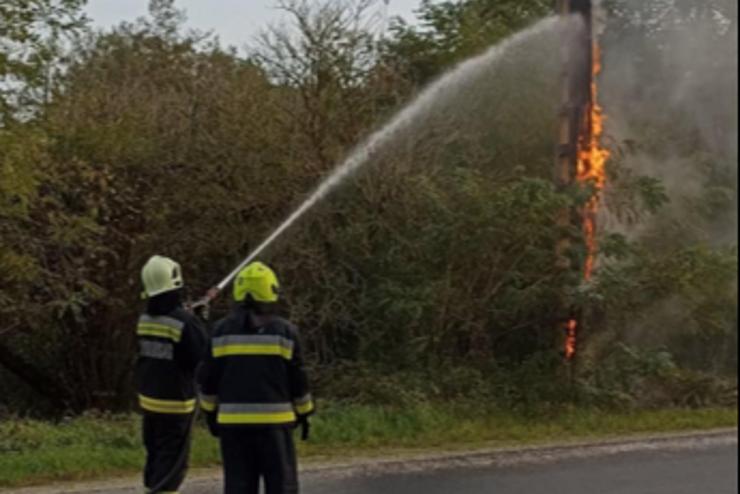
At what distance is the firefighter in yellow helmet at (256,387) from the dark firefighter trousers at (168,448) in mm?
793

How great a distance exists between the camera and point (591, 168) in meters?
11.7

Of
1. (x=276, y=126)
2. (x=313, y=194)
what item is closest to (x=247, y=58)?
(x=276, y=126)

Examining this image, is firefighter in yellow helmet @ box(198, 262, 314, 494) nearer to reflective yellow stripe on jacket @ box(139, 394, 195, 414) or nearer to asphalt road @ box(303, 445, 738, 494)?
reflective yellow stripe on jacket @ box(139, 394, 195, 414)

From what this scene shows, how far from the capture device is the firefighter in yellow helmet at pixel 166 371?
645 cm

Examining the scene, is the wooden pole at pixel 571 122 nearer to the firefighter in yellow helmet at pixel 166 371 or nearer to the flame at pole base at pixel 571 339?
the flame at pole base at pixel 571 339

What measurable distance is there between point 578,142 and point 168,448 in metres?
6.59

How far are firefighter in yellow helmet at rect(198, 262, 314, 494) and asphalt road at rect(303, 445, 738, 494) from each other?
2.24m

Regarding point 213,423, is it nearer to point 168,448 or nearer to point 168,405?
point 168,405

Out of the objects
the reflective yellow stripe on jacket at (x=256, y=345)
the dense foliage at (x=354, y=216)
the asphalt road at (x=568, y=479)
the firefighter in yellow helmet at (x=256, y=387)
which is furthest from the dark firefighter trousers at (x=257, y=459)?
the dense foliage at (x=354, y=216)

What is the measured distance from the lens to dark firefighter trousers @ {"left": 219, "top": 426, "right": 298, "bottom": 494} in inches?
228

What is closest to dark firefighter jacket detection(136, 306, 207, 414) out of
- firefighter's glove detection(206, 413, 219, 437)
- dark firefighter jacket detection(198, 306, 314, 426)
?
firefighter's glove detection(206, 413, 219, 437)

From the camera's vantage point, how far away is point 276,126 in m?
12.2

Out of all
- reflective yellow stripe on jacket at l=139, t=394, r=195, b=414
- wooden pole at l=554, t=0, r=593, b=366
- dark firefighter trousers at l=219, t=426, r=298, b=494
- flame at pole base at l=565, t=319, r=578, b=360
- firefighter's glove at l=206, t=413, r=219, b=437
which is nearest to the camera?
dark firefighter trousers at l=219, t=426, r=298, b=494

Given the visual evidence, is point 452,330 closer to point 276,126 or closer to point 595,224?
point 595,224
